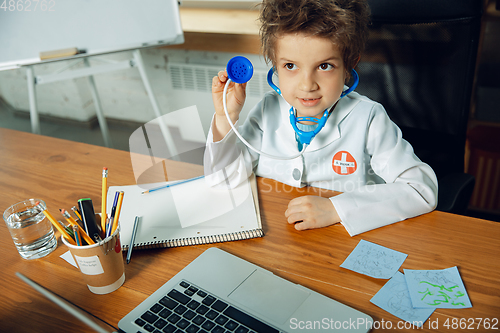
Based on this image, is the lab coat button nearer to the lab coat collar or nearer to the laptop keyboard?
the lab coat collar

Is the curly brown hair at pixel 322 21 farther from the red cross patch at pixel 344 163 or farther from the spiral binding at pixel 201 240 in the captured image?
the spiral binding at pixel 201 240

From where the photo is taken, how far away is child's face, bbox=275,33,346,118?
2.35 feet

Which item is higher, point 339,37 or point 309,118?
point 339,37

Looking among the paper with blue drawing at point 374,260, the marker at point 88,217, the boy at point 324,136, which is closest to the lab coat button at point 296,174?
the boy at point 324,136

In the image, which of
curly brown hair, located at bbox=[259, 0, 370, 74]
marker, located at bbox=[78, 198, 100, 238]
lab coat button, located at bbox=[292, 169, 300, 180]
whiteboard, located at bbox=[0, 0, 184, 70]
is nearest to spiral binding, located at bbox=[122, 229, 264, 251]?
marker, located at bbox=[78, 198, 100, 238]

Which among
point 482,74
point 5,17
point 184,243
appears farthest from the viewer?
point 482,74

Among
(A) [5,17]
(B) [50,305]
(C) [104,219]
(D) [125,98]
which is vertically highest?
(A) [5,17]

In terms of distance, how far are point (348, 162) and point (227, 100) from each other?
33cm

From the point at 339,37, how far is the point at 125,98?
7.69ft

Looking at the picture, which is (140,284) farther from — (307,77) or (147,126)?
(307,77)

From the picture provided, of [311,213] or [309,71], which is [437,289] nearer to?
[311,213]

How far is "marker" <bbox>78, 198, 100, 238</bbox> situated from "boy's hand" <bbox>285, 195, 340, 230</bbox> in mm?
363

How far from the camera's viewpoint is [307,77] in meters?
0.72

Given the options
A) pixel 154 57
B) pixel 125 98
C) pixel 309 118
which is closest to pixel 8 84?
pixel 125 98
